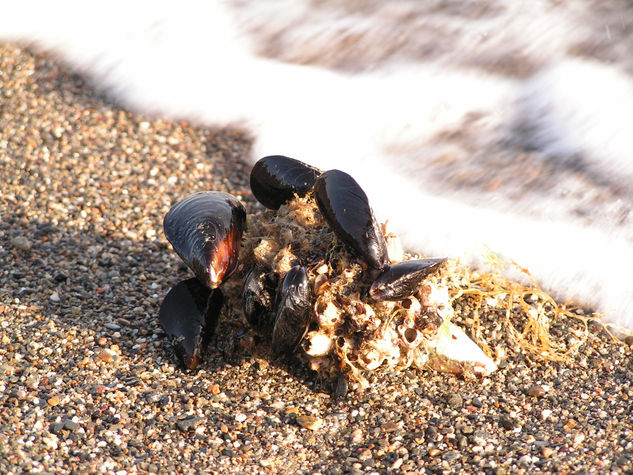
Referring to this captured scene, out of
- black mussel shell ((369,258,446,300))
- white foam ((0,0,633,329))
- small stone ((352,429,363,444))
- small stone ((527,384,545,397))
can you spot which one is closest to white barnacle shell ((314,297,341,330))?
black mussel shell ((369,258,446,300))

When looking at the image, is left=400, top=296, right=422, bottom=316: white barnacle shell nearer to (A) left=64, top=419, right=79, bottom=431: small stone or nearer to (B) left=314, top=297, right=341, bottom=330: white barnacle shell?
(B) left=314, top=297, right=341, bottom=330: white barnacle shell

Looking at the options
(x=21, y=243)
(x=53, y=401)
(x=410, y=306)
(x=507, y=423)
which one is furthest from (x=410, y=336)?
(x=21, y=243)

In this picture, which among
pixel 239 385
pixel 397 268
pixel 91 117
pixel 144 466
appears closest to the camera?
pixel 144 466

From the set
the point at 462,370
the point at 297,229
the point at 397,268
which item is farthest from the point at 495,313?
the point at 297,229

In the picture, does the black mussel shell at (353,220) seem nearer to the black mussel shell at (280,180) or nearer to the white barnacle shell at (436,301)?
the white barnacle shell at (436,301)

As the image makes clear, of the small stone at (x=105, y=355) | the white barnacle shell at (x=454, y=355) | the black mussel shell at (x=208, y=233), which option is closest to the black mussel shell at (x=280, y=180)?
the black mussel shell at (x=208, y=233)

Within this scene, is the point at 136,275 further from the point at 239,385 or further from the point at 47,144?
the point at 47,144
